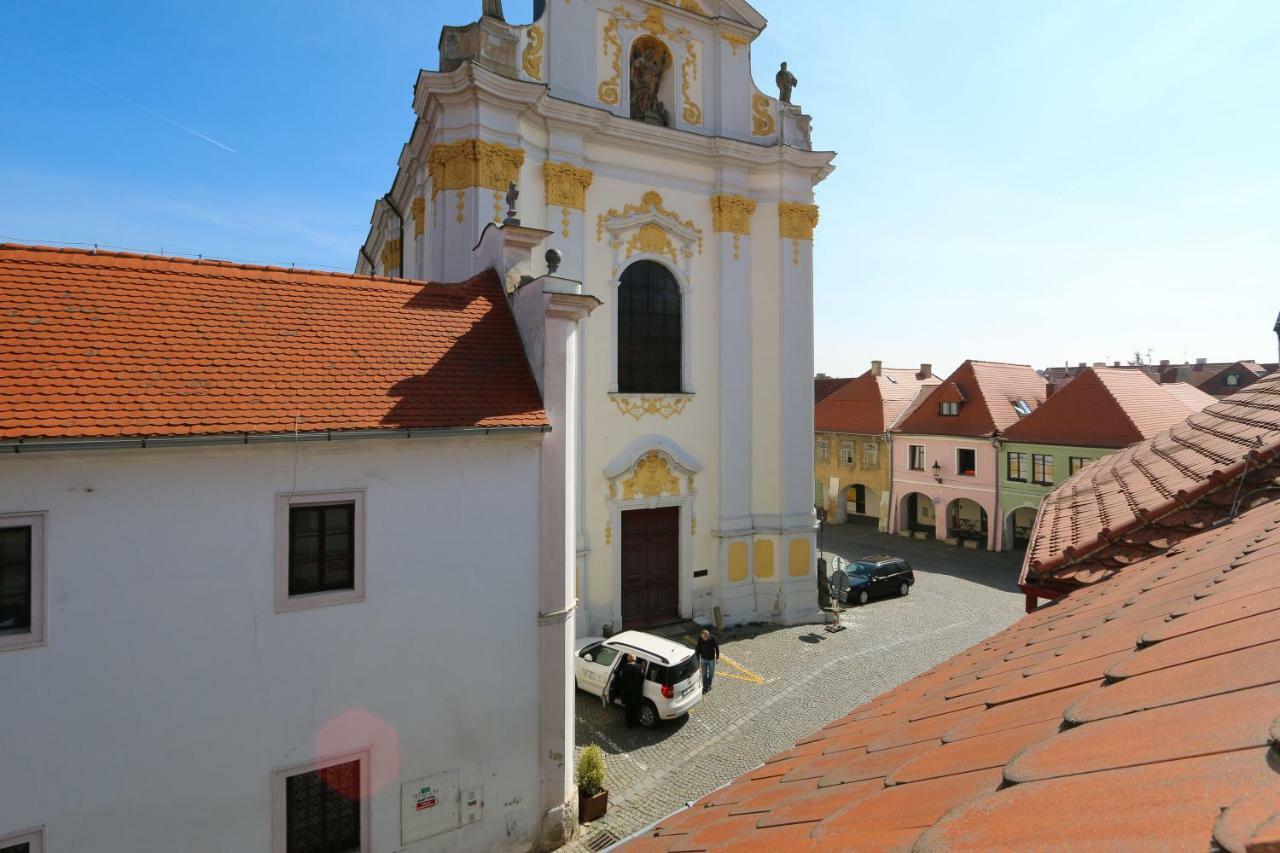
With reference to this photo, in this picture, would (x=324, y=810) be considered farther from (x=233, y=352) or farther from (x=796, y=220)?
(x=796, y=220)

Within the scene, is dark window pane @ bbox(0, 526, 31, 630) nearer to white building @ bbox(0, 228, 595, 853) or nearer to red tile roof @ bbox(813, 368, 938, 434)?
white building @ bbox(0, 228, 595, 853)

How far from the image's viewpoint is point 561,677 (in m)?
8.34

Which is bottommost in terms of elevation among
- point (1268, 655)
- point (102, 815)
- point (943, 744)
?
point (102, 815)

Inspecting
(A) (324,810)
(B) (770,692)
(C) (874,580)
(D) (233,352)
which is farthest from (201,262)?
(C) (874,580)

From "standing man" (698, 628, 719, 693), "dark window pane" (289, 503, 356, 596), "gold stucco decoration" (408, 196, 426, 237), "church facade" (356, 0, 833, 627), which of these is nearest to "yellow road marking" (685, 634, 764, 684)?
"standing man" (698, 628, 719, 693)

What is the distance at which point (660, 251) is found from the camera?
15.9m

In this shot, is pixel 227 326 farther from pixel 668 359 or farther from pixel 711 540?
pixel 711 540

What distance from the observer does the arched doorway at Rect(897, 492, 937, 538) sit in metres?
30.7

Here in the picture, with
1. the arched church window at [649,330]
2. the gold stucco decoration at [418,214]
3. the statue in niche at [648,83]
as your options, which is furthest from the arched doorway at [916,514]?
the gold stucco decoration at [418,214]

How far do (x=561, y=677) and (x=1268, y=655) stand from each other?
25.0ft

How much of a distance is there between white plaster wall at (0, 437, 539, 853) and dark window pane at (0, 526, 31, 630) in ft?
0.72

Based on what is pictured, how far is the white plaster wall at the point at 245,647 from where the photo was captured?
19.5 ft

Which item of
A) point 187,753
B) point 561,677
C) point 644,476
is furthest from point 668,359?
point 187,753

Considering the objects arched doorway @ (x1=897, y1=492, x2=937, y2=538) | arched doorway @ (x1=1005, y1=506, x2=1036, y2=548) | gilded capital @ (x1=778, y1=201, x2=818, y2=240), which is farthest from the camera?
arched doorway @ (x1=897, y1=492, x2=937, y2=538)
